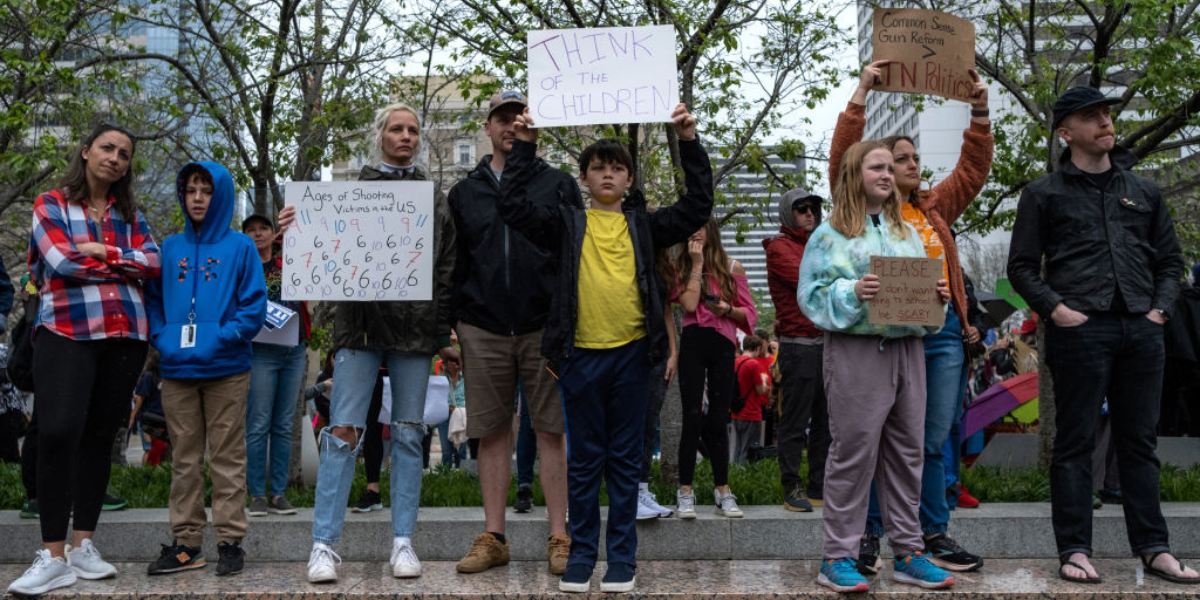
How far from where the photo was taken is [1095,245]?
4.96 metres

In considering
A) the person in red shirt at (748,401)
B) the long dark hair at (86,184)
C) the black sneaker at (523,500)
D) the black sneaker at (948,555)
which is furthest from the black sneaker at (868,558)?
the person in red shirt at (748,401)

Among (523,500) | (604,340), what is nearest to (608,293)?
(604,340)

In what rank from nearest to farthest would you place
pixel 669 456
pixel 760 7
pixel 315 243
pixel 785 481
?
pixel 315 243, pixel 785 481, pixel 669 456, pixel 760 7

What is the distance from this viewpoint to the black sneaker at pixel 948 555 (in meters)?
5.12

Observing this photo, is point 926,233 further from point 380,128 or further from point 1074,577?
point 380,128

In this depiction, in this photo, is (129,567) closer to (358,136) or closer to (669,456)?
(669,456)

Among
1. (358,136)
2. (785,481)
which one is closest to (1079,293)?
(785,481)

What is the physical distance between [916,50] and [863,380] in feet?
5.97

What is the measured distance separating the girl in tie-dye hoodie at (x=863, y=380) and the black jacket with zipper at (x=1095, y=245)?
1.89ft

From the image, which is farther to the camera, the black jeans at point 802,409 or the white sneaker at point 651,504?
the black jeans at point 802,409

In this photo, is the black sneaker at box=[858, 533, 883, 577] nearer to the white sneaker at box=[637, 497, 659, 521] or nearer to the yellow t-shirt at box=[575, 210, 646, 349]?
the white sneaker at box=[637, 497, 659, 521]

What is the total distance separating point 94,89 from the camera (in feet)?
31.3

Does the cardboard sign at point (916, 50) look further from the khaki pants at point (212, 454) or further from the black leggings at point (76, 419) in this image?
the black leggings at point (76, 419)

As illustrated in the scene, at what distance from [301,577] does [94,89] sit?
20.6ft
